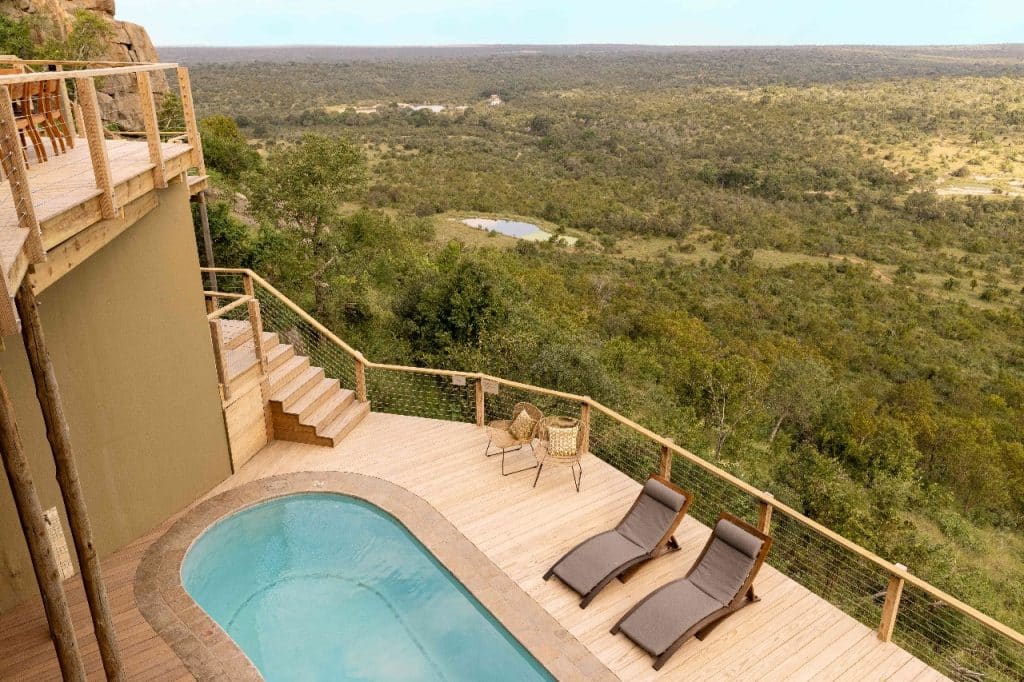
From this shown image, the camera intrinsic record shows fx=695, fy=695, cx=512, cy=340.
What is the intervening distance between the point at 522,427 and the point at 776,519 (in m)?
4.79

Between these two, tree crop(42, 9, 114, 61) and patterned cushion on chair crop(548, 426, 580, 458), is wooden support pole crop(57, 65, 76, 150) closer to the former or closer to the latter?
patterned cushion on chair crop(548, 426, 580, 458)

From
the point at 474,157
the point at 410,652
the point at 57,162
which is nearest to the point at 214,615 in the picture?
the point at 410,652

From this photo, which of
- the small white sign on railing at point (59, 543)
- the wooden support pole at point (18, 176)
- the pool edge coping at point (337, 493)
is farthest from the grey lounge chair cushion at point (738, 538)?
the small white sign on railing at point (59, 543)

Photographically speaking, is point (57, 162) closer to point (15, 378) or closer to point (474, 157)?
point (15, 378)

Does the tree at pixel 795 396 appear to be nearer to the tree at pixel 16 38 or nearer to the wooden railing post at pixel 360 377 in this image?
the wooden railing post at pixel 360 377

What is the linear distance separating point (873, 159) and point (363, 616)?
6169 cm

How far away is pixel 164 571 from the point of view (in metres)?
6.51

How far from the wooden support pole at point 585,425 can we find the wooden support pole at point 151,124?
495 cm

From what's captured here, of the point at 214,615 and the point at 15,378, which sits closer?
the point at 15,378

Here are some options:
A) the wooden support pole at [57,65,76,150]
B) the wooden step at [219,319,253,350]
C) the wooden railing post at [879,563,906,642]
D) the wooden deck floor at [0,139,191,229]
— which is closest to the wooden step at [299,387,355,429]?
the wooden step at [219,319,253,350]

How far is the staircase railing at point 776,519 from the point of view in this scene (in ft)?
21.1

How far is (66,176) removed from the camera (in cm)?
578

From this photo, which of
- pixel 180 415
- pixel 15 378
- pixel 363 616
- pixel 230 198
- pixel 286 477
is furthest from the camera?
pixel 230 198

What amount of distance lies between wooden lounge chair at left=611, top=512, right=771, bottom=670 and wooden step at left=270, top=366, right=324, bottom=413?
499cm
